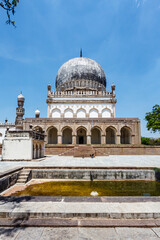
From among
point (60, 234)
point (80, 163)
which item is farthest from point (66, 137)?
point (60, 234)

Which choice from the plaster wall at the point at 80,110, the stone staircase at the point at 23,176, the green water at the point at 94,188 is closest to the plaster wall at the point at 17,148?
the stone staircase at the point at 23,176

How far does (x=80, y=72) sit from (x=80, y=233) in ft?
102

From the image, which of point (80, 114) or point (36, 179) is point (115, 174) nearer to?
point (36, 179)

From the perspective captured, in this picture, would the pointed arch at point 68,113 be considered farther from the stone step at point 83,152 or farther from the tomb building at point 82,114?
the stone step at point 83,152

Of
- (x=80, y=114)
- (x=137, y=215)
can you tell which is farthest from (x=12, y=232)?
(x=80, y=114)

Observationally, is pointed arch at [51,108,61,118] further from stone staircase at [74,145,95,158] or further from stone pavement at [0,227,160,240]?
stone pavement at [0,227,160,240]

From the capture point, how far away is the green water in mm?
5137

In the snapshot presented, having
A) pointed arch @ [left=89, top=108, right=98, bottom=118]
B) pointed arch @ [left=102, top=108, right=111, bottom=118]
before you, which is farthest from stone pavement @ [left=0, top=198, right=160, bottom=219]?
pointed arch @ [left=102, top=108, right=111, bottom=118]

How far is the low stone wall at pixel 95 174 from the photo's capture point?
6980mm

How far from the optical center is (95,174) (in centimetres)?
700

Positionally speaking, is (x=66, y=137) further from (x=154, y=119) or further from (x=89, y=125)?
(x=154, y=119)

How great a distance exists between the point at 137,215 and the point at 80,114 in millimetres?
24389

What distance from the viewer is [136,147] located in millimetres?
17828

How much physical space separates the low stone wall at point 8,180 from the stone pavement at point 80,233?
120 inches
